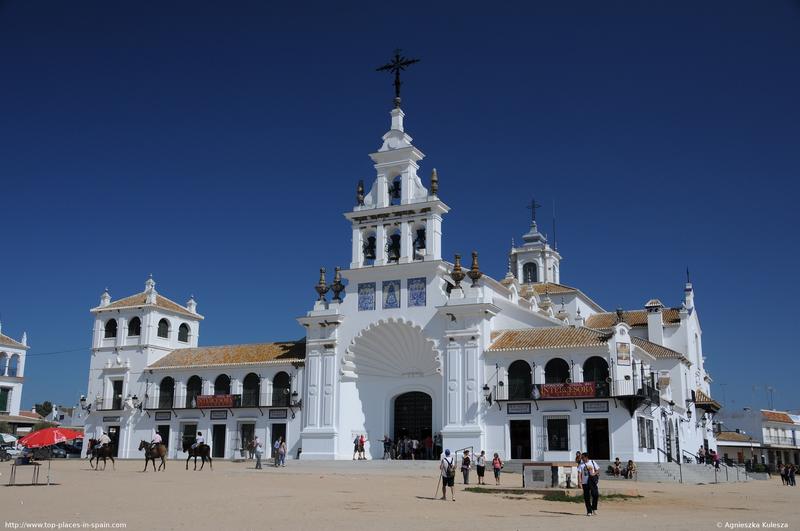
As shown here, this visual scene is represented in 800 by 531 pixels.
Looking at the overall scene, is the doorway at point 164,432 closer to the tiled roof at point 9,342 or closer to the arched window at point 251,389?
the arched window at point 251,389

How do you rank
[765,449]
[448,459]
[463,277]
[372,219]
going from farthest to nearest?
[765,449] → [372,219] → [463,277] → [448,459]

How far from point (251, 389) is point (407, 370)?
954 cm

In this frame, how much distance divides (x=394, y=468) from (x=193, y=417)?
15818 millimetres

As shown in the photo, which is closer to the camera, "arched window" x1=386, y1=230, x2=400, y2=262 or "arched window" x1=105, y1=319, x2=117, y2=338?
"arched window" x1=386, y1=230, x2=400, y2=262

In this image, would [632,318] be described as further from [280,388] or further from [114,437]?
[114,437]

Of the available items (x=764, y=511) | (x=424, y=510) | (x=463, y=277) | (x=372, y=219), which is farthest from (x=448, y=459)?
(x=372, y=219)

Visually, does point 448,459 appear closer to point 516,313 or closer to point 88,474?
point 88,474

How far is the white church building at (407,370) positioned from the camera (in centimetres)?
3753

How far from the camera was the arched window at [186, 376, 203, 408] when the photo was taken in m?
47.8

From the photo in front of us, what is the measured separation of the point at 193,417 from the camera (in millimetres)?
47125

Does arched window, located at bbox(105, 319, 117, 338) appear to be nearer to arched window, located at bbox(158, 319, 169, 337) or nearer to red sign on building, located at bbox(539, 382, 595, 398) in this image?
arched window, located at bbox(158, 319, 169, 337)

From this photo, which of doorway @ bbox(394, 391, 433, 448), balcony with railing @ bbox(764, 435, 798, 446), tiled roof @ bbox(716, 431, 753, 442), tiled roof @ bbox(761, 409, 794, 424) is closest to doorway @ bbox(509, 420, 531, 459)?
doorway @ bbox(394, 391, 433, 448)

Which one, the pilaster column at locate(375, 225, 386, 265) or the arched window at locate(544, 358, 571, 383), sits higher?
the pilaster column at locate(375, 225, 386, 265)

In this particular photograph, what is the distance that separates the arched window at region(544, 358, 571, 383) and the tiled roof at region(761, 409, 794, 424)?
46.8 metres
